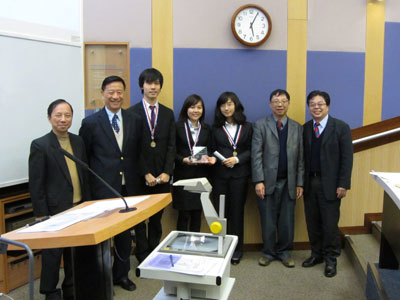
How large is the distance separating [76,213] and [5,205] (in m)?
1.66

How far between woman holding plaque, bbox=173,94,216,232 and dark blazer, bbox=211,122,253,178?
0.27 ft

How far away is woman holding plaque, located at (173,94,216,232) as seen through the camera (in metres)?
3.26

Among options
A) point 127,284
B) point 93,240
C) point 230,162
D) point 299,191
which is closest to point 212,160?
point 230,162

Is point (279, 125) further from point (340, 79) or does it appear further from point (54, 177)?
point (54, 177)

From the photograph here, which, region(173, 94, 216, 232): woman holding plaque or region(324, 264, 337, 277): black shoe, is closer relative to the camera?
region(324, 264, 337, 277): black shoe

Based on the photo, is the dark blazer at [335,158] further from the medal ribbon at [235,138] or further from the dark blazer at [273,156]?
the medal ribbon at [235,138]

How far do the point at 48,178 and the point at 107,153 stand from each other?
0.45 meters

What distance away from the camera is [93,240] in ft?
4.02

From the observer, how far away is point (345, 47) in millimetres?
3686

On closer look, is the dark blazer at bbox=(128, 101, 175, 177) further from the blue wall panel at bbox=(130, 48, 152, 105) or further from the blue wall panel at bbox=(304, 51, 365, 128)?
the blue wall panel at bbox=(304, 51, 365, 128)

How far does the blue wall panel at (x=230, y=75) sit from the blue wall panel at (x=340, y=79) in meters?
0.33

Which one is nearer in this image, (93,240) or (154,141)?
(93,240)

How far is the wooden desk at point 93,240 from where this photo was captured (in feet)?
4.03

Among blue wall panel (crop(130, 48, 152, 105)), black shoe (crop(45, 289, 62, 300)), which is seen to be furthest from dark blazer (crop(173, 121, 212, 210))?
black shoe (crop(45, 289, 62, 300))
